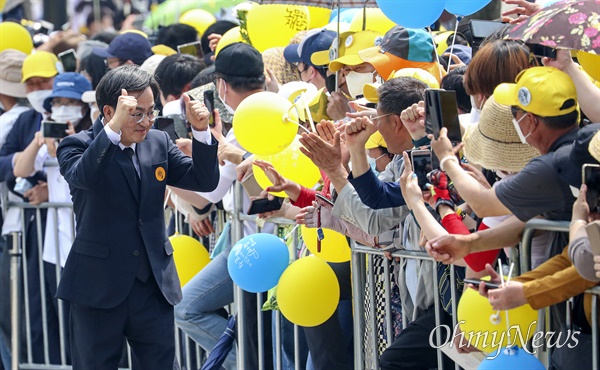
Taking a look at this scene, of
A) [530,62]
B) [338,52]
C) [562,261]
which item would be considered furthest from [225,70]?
[562,261]

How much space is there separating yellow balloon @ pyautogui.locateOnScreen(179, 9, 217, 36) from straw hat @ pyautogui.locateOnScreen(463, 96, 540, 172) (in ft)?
22.8

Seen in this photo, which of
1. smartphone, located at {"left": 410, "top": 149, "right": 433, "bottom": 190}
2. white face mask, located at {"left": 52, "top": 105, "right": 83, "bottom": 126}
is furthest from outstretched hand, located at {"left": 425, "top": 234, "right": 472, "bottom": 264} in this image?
white face mask, located at {"left": 52, "top": 105, "right": 83, "bottom": 126}

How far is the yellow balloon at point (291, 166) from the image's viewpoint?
248 inches

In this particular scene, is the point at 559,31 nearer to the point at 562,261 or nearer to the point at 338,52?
the point at 562,261

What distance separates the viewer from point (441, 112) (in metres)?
4.67

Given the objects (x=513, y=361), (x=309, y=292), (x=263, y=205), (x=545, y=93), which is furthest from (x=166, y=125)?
(x=513, y=361)

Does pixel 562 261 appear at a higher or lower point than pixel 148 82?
lower

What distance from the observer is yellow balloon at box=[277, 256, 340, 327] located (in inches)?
241

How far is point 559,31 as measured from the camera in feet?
15.2

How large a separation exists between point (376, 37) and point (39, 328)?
392 centimetres

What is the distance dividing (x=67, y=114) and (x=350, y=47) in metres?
3.00

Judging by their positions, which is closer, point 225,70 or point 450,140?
point 450,140

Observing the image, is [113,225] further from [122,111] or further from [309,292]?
[309,292]

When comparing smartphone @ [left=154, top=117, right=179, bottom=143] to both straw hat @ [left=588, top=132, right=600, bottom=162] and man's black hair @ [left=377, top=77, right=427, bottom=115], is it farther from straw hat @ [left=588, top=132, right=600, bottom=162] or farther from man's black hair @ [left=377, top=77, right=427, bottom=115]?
straw hat @ [left=588, top=132, right=600, bottom=162]
